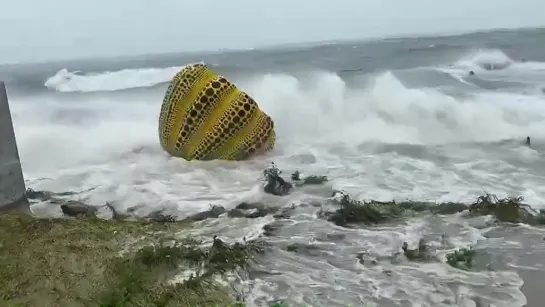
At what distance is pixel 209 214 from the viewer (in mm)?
5430

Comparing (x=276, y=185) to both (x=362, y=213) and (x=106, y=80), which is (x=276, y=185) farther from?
(x=106, y=80)

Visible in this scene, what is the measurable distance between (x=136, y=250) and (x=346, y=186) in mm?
2880

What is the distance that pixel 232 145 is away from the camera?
7.45 meters

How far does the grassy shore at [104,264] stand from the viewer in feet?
10.7

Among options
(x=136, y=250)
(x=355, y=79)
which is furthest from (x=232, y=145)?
(x=355, y=79)

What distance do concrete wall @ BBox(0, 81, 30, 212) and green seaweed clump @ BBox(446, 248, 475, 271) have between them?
142 inches

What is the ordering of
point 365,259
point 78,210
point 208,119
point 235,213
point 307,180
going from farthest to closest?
point 208,119 → point 307,180 → point 78,210 → point 235,213 → point 365,259

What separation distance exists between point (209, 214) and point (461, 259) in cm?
242

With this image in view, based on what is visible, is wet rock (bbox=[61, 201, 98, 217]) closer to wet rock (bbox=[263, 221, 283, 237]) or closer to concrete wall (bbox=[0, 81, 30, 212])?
concrete wall (bbox=[0, 81, 30, 212])

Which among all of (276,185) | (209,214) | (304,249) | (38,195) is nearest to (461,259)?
(304,249)

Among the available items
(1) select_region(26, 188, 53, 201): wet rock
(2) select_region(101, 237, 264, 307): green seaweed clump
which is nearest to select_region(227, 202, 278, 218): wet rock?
(2) select_region(101, 237, 264, 307): green seaweed clump

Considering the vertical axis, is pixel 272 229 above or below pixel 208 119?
below

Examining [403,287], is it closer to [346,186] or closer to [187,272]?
[187,272]

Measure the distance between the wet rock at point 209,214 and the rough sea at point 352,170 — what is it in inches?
6.3
